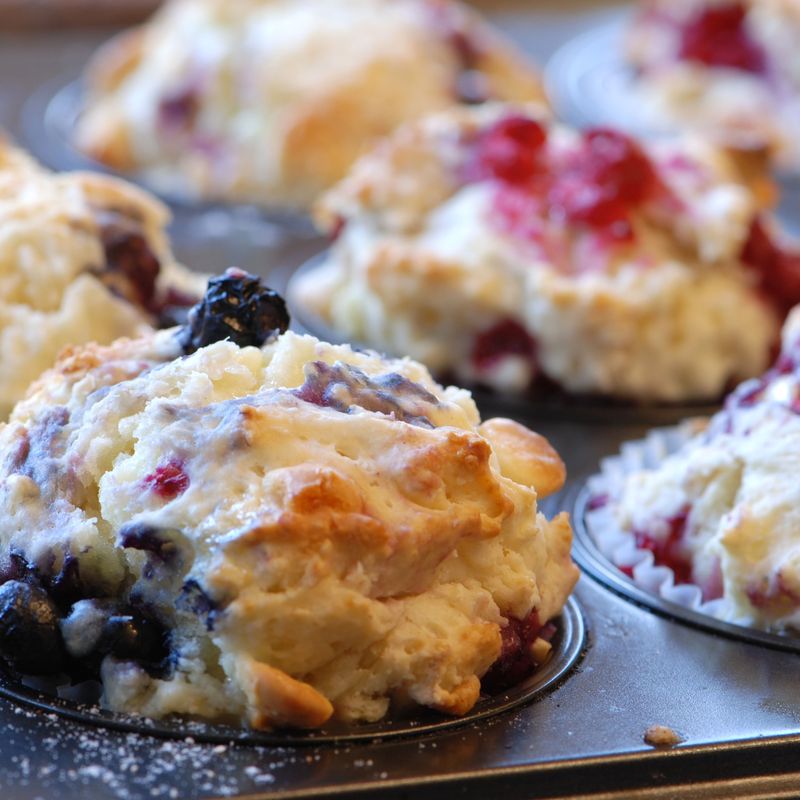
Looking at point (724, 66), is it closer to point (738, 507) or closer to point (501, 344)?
point (501, 344)

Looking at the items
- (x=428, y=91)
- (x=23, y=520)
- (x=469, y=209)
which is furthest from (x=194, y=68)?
(x=23, y=520)

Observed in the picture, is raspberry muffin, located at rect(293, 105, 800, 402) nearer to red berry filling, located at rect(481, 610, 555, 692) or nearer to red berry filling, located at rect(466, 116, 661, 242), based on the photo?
red berry filling, located at rect(466, 116, 661, 242)

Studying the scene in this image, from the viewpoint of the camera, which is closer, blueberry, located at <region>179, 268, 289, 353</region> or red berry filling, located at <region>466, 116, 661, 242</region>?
blueberry, located at <region>179, 268, 289, 353</region>

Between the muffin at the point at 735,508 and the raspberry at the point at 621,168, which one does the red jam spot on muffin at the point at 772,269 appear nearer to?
the raspberry at the point at 621,168

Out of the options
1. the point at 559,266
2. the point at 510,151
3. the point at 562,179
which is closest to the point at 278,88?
the point at 510,151

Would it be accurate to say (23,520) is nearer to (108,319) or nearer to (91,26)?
(108,319)

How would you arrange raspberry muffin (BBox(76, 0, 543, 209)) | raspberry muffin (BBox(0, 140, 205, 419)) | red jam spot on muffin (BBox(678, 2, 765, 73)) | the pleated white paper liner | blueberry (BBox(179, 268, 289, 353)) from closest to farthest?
blueberry (BBox(179, 268, 289, 353)) < the pleated white paper liner < raspberry muffin (BBox(0, 140, 205, 419)) < raspberry muffin (BBox(76, 0, 543, 209)) < red jam spot on muffin (BBox(678, 2, 765, 73))

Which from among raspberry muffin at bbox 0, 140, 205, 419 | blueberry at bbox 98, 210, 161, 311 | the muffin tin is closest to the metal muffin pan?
the muffin tin
